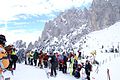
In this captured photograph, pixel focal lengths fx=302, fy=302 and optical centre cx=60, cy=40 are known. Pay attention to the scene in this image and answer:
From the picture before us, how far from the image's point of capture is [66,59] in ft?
91.6

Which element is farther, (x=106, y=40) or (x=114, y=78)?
(x=106, y=40)

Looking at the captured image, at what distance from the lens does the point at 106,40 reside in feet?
507

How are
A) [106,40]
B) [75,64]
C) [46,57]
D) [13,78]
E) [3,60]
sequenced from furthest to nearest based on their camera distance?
[106,40] < [46,57] < [75,64] < [13,78] < [3,60]

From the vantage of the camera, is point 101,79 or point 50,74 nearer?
point 50,74

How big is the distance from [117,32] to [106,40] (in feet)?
42.8

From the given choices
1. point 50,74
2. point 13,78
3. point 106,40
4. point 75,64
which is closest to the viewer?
point 13,78

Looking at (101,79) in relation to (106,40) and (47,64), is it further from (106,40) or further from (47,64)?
(106,40)

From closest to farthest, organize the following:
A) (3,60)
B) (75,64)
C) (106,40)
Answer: (3,60), (75,64), (106,40)

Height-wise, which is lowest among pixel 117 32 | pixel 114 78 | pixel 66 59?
pixel 114 78

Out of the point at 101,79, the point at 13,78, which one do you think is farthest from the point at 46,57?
the point at 13,78

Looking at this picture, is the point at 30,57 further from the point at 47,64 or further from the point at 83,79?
the point at 83,79

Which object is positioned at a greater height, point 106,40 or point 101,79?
point 106,40

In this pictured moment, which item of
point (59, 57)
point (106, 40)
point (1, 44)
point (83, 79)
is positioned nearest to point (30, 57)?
point (59, 57)

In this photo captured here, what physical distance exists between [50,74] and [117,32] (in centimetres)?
14273
